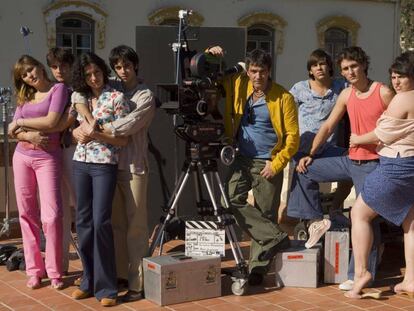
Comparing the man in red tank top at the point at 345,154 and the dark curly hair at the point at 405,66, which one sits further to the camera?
the man in red tank top at the point at 345,154

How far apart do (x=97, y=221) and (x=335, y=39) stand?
50.2 ft

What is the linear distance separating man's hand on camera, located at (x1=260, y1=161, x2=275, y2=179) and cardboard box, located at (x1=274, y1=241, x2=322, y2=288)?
0.61 m

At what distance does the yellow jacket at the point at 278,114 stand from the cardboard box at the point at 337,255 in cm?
72

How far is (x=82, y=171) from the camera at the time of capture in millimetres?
5020

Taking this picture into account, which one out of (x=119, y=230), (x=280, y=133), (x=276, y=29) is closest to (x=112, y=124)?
(x=119, y=230)

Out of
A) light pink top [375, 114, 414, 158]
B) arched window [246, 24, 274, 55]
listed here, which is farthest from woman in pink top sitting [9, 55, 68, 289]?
arched window [246, 24, 274, 55]

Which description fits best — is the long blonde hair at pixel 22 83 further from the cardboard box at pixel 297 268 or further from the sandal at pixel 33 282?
the cardboard box at pixel 297 268

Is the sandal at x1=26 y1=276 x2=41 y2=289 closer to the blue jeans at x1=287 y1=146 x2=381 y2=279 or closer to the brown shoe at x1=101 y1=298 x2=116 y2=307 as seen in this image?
the brown shoe at x1=101 y1=298 x2=116 y2=307

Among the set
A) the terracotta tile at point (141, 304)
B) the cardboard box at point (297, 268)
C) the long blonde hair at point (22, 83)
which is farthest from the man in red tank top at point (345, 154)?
the long blonde hair at point (22, 83)

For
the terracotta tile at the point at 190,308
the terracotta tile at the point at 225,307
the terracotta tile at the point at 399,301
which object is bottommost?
the terracotta tile at the point at 190,308

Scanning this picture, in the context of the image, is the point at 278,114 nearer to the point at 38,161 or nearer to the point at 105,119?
the point at 105,119

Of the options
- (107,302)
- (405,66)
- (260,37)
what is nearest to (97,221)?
(107,302)

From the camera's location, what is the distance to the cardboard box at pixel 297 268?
5.52 meters

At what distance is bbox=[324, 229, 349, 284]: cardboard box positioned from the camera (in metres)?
5.60
